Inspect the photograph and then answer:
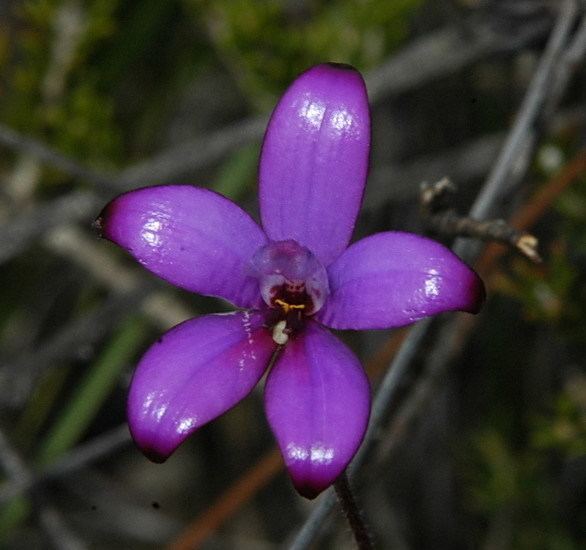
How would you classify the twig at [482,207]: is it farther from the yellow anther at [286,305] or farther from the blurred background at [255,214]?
the yellow anther at [286,305]

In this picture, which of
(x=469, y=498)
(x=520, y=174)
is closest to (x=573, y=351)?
(x=469, y=498)

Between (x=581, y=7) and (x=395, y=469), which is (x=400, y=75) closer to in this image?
(x=581, y=7)

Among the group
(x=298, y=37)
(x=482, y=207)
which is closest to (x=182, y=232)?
(x=482, y=207)

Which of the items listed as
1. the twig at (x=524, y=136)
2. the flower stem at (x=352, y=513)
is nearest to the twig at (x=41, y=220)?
the twig at (x=524, y=136)

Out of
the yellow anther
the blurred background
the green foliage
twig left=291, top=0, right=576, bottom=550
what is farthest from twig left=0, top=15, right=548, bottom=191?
the yellow anther

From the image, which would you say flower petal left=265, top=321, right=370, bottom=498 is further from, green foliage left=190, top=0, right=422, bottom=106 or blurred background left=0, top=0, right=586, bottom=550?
green foliage left=190, top=0, right=422, bottom=106

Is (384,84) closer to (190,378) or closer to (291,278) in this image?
(291,278)
